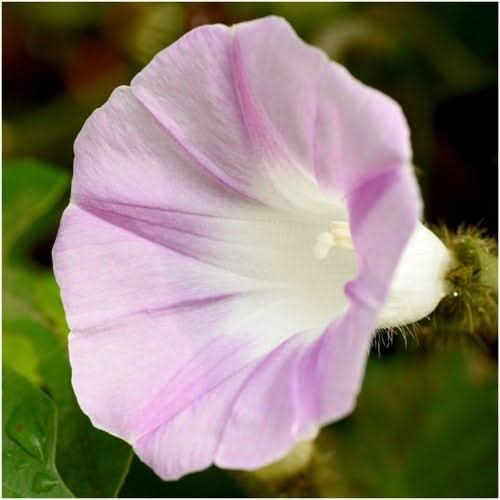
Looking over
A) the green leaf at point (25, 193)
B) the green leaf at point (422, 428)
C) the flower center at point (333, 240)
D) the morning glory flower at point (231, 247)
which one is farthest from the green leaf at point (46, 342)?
the green leaf at point (422, 428)

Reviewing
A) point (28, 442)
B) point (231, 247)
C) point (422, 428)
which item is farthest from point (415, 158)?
point (28, 442)

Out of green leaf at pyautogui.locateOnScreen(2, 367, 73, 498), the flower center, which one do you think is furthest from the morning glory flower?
green leaf at pyautogui.locateOnScreen(2, 367, 73, 498)

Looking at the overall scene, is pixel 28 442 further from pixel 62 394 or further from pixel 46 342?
pixel 46 342

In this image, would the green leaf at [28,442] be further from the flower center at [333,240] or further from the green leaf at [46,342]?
the flower center at [333,240]

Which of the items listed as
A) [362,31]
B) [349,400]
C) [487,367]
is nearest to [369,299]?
[349,400]

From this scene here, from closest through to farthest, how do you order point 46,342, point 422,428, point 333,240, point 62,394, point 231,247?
1. point 333,240
2. point 231,247
3. point 62,394
4. point 46,342
5. point 422,428

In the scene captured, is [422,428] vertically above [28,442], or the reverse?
[28,442]
